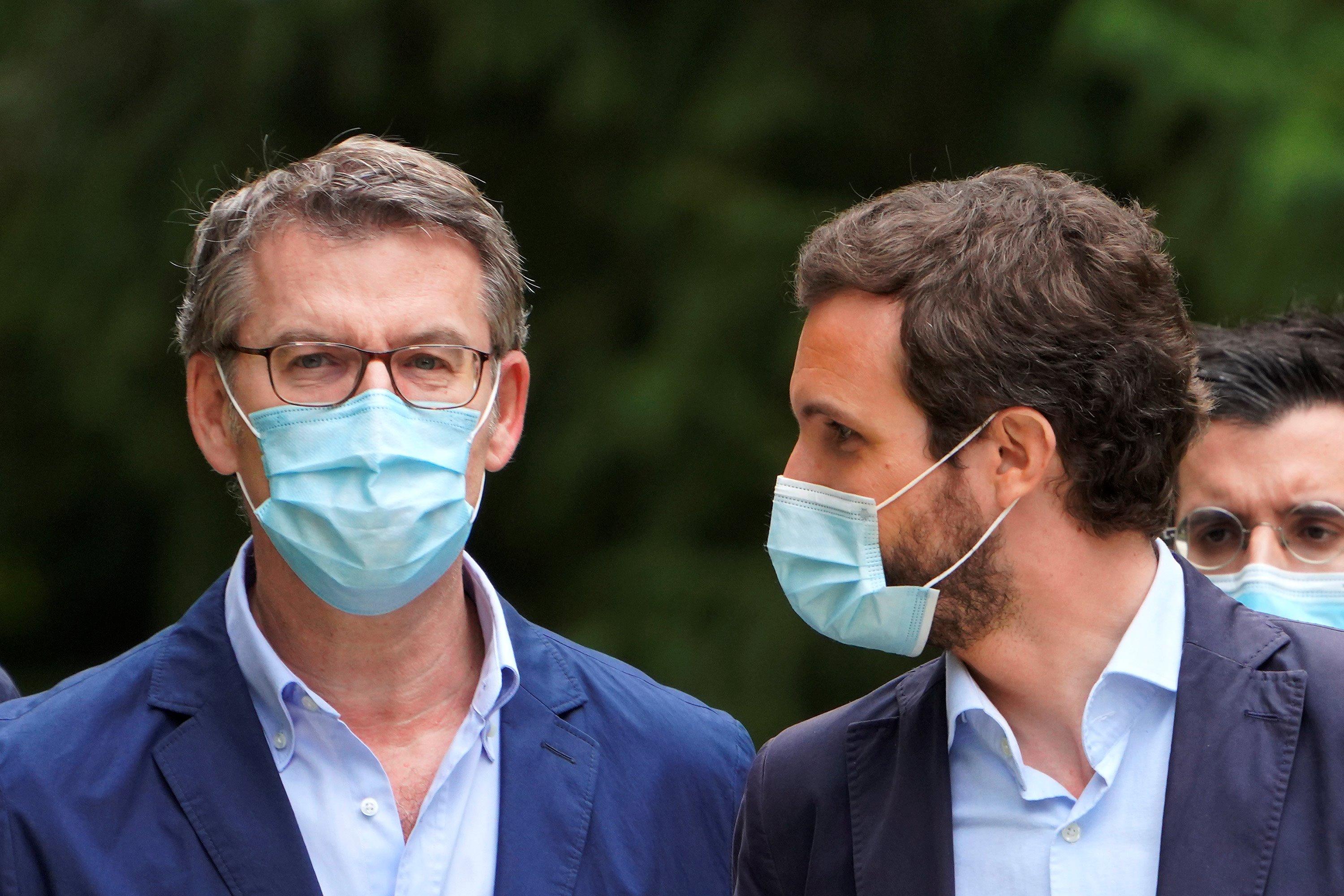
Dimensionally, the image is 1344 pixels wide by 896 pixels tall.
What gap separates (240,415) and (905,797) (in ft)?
4.60

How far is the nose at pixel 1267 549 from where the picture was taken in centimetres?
305

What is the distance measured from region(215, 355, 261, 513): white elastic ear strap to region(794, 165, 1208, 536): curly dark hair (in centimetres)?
109

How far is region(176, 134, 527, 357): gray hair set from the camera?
9.08 ft

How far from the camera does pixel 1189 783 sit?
85.1 inches

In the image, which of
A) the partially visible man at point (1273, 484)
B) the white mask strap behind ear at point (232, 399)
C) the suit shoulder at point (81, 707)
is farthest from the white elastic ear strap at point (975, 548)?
the suit shoulder at point (81, 707)

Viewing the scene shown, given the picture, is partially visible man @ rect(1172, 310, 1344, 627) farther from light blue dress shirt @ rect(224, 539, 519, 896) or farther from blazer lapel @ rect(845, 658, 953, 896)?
light blue dress shirt @ rect(224, 539, 519, 896)

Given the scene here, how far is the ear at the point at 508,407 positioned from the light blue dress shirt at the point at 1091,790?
40.9 inches

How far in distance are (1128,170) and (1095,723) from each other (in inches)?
152

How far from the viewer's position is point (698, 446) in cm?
612

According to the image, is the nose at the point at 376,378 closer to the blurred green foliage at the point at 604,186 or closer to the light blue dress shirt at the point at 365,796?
the light blue dress shirt at the point at 365,796

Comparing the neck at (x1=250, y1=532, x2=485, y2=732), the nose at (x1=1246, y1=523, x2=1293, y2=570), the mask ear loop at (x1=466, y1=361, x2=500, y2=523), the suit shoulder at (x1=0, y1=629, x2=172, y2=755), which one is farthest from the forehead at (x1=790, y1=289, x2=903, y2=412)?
the suit shoulder at (x1=0, y1=629, x2=172, y2=755)

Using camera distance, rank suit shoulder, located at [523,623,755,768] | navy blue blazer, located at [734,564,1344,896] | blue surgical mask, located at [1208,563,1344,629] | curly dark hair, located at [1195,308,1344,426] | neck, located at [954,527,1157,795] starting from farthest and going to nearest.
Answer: curly dark hair, located at [1195,308,1344,426]
blue surgical mask, located at [1208,563,1344,629]
suit shoulder, located at [523,623,755,768]
neck, located at [954,527,1157,795]
navy blue blazer, located at [734,564,1344,896]

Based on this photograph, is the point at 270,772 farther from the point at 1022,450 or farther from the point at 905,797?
the point at 1022,450

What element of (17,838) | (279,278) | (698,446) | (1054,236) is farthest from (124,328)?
(1054,236)
